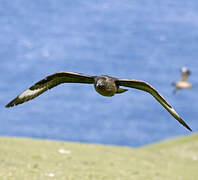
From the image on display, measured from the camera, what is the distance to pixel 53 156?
52.4ft

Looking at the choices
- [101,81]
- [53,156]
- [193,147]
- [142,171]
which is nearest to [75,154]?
[53,156]

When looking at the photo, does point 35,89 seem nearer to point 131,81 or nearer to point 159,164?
point 131,81

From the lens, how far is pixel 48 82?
8602mm

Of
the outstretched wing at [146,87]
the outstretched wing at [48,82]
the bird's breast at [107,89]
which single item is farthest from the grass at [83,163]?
the bird's breast at [107,89]

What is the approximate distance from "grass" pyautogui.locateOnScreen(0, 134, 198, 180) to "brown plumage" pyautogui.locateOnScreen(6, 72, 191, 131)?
3.15 meters

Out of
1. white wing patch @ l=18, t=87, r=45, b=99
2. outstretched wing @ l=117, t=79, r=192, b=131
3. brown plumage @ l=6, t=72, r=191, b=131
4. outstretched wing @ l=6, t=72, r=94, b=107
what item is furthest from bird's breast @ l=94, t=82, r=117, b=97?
white wing patch @ l=18, t=87, r=45, b=99

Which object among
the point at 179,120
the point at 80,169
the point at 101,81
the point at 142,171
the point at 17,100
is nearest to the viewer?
the point at 101,81

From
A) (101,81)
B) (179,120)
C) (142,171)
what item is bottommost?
(142,171)

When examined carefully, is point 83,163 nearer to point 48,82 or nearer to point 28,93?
point 28,93

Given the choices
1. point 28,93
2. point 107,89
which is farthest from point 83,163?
point 107,89

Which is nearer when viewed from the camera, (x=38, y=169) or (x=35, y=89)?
(x=35, y=89)

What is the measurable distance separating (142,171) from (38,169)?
3.96m

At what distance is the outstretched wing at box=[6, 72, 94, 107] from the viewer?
7.93 metres

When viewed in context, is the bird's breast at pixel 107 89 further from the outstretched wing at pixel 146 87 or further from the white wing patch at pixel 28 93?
the white wing patch at pixel 28 93
